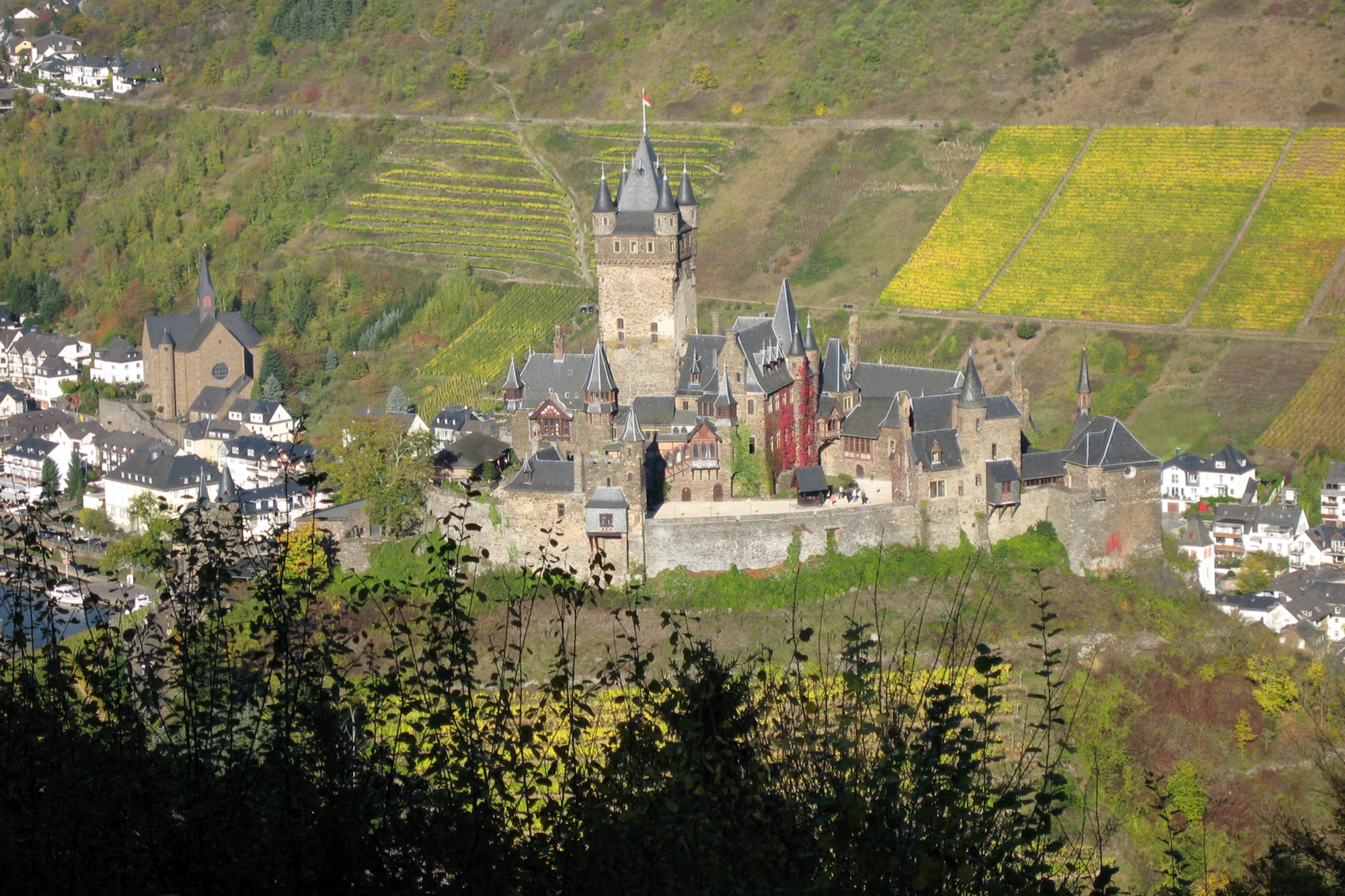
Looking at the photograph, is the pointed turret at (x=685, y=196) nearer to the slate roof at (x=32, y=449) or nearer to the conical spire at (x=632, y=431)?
the conical spire at (x=632, y=431)

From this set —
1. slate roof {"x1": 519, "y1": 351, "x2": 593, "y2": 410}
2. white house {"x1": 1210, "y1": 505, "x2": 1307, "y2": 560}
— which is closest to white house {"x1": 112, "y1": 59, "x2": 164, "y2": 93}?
slate roof {"x1": 519, "y1": 351, "x2": 593, "y2": 410}

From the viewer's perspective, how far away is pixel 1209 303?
77375 millimetres

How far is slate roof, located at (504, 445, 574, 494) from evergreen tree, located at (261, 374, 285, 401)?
101 ft

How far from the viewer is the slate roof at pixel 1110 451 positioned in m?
53.2

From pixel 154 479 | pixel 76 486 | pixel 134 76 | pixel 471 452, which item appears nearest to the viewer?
pixel 471 452

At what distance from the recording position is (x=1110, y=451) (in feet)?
175

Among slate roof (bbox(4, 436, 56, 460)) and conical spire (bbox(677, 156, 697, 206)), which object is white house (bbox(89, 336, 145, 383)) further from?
conical spire (bbox(677, 156, 697, 206))

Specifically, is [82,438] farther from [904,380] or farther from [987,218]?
[987,218]

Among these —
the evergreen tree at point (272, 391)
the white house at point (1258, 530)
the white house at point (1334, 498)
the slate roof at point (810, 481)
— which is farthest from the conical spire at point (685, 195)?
the evergreen tree at point (272, 391)

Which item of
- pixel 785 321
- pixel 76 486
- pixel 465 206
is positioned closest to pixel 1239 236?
pixel 785 321

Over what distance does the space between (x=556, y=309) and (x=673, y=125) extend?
67.5 feet

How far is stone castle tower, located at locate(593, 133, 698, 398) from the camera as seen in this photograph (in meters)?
56.6

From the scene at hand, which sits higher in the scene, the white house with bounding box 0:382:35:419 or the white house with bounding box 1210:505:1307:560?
the white house with bounding box 0:382:35:419

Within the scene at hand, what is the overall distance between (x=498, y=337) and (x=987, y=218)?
23508mm
